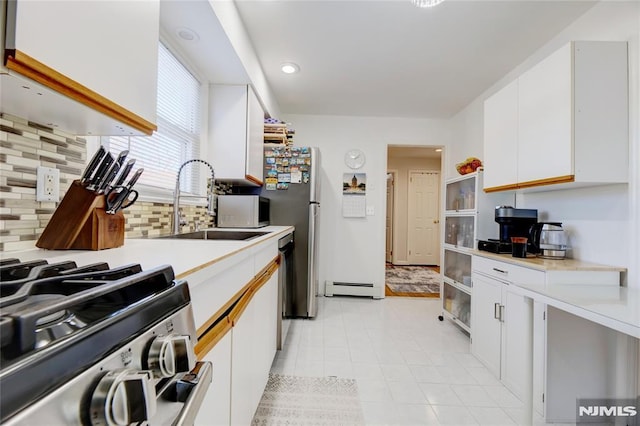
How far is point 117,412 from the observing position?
336 millimetres

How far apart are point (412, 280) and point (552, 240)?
3.25 meters

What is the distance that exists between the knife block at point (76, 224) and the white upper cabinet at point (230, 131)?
4.97 ft

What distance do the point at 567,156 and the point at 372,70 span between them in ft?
6.05

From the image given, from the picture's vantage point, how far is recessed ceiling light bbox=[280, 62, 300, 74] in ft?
9.23


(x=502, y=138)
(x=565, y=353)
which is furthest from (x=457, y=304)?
(x=502, y=138)

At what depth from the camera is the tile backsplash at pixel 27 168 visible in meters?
0.83

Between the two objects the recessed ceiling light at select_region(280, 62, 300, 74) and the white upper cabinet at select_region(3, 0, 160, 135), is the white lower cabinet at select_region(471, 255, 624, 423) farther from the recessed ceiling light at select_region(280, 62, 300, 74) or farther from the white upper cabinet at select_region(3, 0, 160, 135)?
the recessed ceiling light at select_region(280, 62, 300, 74)

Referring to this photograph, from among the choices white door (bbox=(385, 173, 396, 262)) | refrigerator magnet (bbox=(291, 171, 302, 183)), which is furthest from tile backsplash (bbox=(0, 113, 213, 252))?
white door (bbox=(385, 173, 396, 262))

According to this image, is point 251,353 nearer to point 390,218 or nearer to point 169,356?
point 169,356

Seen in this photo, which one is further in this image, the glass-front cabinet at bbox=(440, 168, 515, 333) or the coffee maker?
the glass-front cabinet at bbox=(440, 168, 515, 333)

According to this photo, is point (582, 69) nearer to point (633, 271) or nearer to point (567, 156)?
point (567, 156)

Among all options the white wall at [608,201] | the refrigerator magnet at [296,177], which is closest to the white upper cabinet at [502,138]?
the white wall at [608,201]

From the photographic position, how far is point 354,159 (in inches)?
161

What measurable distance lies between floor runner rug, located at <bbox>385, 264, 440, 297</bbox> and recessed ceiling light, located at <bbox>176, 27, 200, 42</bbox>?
385 cm
